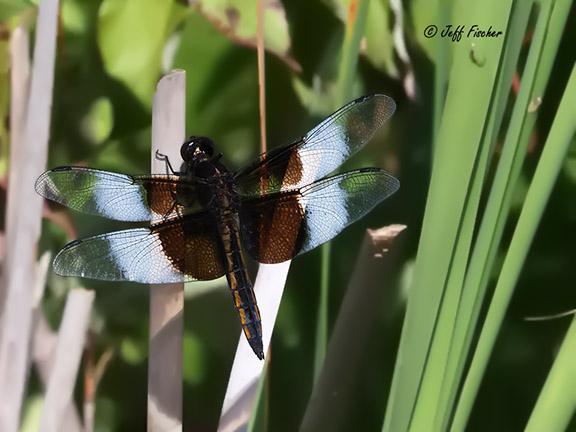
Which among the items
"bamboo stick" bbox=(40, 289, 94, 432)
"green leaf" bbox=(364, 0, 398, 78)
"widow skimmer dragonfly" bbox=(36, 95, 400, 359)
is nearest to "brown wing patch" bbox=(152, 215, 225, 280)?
"widow skimmer dragonfly" bbox=(36, 95, 400, 359)

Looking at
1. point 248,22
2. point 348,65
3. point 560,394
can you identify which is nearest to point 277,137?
point 248,22

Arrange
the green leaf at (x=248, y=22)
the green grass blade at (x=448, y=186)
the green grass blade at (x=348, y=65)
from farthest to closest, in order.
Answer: the green leaf at (x=248, y=22) < the green grass blade at (x=348, y=65) < the green grass blade at (x=448, y=186)

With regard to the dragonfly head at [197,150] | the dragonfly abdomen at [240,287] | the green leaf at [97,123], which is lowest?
the dragonfly abdomen at [240,287]

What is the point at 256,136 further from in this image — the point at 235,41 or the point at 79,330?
the point at 79,330

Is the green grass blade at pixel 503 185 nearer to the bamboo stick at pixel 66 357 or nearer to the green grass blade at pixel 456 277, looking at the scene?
the green grass blade at pixel 456 277

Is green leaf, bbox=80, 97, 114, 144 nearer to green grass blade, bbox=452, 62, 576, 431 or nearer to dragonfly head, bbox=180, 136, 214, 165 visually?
dragonfly head, bbox=180, 136, 214, 165

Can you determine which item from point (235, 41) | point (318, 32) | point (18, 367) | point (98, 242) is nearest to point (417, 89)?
point (318, 32)

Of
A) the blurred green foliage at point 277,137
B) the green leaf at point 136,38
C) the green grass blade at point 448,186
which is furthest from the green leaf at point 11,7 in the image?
the green grass blade at point 448,186
